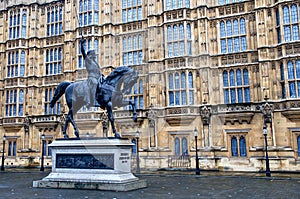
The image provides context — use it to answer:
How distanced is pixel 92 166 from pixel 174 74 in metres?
15.0

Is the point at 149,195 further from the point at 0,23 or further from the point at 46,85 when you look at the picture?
the point at 0,23

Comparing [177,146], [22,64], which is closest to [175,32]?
[177,146]

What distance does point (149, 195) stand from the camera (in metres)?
12.1

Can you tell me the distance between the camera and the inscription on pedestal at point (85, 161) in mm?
14281

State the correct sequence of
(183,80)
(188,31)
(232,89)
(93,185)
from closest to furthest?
(93,185) → (232,89) → (183,80) → (188,31)

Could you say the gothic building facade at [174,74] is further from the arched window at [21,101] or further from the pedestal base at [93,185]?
the pedestal base at [93,185]

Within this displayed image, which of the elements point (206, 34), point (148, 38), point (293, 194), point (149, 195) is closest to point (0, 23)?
point (148, 38)

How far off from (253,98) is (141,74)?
34.5ft

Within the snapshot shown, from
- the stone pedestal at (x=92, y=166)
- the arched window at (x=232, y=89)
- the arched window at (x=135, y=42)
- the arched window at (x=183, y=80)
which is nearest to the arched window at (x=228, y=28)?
the arched window at (x=232, y=89)

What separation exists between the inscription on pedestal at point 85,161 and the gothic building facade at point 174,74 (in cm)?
930

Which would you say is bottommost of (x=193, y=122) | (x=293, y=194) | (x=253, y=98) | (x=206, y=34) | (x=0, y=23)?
(x=293, y=194)

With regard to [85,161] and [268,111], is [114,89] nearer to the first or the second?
[85,161]

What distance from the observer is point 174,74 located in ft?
90.6

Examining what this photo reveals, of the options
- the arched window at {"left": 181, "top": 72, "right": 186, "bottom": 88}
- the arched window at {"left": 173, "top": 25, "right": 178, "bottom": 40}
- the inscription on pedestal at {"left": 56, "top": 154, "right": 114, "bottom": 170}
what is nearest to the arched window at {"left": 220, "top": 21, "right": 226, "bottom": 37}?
the arched window at {"left": 173, "top": 25, "right": 178, "bottom": 40}
